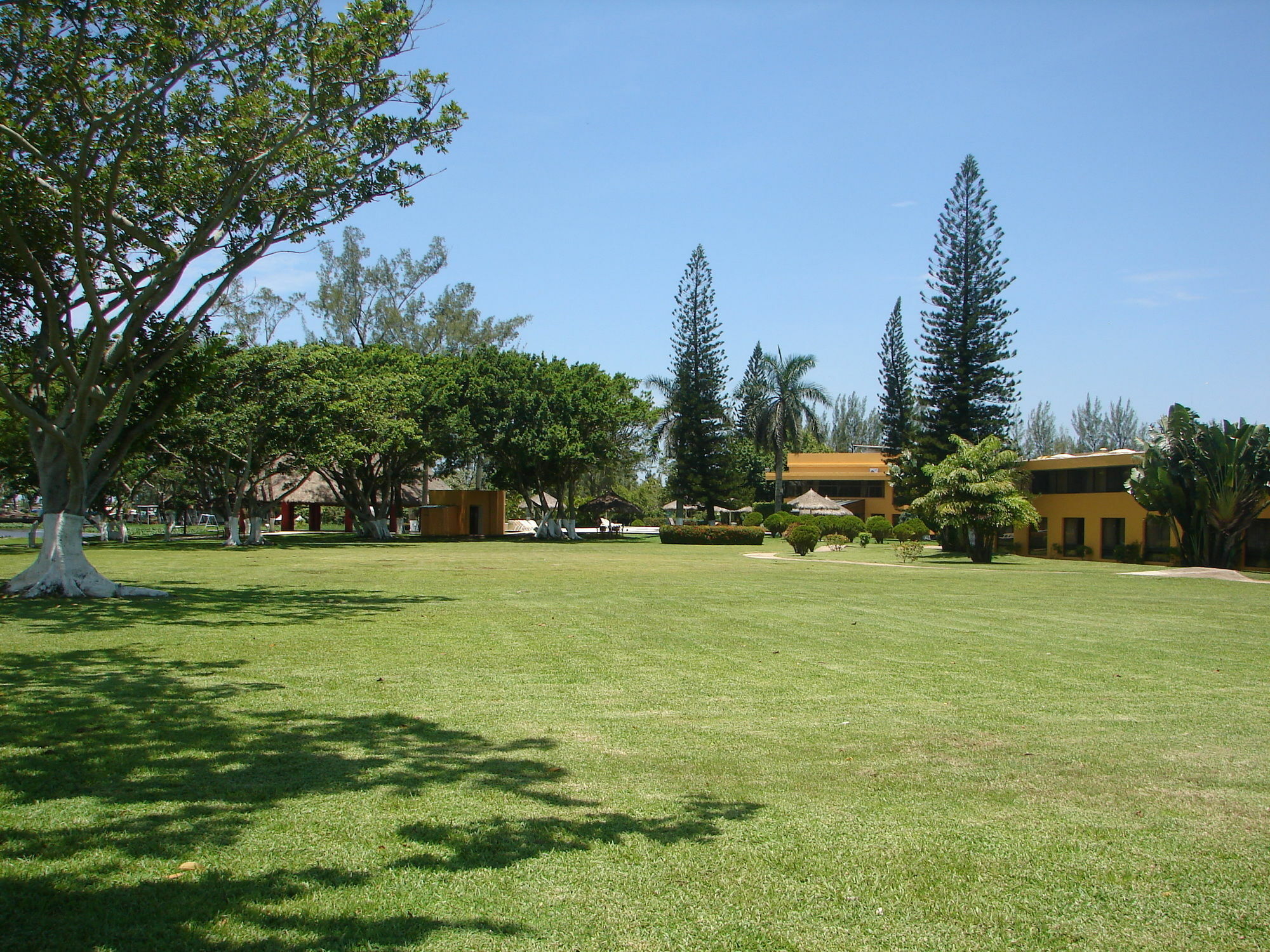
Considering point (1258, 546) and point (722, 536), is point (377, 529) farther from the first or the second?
point (1258, 546)

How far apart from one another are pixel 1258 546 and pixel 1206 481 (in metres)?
4.62

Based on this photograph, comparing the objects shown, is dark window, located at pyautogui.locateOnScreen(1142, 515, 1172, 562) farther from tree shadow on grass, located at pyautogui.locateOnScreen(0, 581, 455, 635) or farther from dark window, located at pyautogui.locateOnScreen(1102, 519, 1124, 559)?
tree shadow on grass, located at pyautogui.locateOnScreen(0, 581, 455, 635)

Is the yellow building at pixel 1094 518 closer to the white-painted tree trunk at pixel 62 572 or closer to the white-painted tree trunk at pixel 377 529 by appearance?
the white-painted tree trunk at pixel 377 529

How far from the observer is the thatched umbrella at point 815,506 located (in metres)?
52.5

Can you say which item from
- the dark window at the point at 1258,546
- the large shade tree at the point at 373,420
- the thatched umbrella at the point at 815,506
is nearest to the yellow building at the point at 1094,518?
the dark window at the point at 1258,546

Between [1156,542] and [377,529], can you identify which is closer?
[1156,542]

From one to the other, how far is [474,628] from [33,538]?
26694 millimetres

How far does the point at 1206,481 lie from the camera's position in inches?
1118

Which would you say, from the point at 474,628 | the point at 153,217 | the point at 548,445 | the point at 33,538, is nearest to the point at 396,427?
the point at 548,445

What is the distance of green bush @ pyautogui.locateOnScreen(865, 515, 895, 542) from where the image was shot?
47.9 metres

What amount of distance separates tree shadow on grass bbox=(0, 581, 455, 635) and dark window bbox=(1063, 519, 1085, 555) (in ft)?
97.6

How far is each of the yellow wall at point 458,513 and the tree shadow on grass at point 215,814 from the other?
4406 centimetres

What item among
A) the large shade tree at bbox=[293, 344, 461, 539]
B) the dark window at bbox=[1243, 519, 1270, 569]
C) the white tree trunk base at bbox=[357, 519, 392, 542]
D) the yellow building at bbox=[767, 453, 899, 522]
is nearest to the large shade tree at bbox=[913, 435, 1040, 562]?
the dark window at bbox=[1243, 519, 1270, 569]

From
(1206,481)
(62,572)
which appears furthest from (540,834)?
(1206,481)
